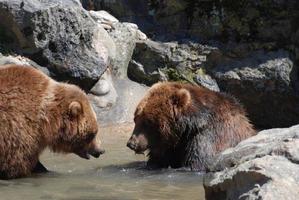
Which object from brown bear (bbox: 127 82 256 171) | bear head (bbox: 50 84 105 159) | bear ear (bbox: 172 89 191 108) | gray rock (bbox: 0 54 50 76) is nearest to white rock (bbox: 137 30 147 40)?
gray rock (bbox: 0 54 50 76)

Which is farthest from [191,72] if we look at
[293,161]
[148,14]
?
[293,161]

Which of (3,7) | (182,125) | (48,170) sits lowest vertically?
(48,170)

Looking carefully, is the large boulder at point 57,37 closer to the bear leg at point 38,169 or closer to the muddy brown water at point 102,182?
the muddy brown water at point 102,182

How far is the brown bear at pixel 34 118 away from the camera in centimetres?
770

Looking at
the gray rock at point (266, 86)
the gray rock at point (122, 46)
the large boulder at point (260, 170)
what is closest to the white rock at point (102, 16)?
the gray rock at point (122, 46)

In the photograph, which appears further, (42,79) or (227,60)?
(227,60)

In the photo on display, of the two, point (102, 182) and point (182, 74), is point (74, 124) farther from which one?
point (182, 74)

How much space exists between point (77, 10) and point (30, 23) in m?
0.88

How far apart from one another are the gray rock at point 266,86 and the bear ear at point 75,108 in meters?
5.15

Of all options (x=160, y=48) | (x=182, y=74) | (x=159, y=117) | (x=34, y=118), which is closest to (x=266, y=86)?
(x=182, y=74)

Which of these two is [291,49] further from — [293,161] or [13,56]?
[293,161]

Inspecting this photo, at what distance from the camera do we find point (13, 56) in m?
12.2

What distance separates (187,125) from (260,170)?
347 cm

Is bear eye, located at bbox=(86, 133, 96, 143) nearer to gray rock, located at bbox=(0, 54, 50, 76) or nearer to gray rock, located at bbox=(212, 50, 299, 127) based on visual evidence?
gray rock, located at bbox=(0, 54, 50, 76)
